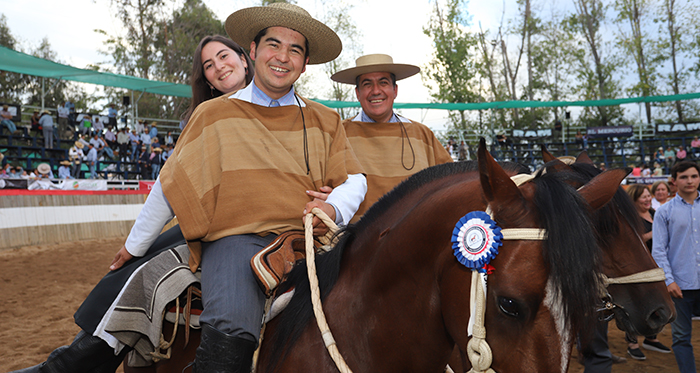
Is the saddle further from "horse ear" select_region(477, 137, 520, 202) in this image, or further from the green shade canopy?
the green shade canopy

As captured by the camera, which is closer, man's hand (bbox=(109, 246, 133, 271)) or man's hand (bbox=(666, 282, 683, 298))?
man's hand (bbox=(109, 246, 133, 271))

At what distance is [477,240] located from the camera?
1209mm

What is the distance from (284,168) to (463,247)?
101 cm

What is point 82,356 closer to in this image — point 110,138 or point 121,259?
point 121,259

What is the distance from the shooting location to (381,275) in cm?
155

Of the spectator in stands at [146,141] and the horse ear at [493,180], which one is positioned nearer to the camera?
the horse ear at [493,180]

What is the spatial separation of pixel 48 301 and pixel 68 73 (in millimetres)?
12562

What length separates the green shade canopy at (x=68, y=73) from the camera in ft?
47.1

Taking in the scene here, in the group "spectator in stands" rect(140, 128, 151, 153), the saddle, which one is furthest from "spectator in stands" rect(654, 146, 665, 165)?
the saddle

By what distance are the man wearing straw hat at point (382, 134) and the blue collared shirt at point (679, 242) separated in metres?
2.62

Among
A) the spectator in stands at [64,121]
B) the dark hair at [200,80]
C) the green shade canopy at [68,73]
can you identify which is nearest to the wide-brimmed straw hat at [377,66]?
the dark hair at [200,80]

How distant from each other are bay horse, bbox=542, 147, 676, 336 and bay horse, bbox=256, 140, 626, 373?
4.23 ft

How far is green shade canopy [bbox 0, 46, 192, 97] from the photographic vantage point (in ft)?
47.1

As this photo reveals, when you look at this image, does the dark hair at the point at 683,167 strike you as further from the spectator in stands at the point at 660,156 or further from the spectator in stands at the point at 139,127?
the spectator in stands at the point at 660,156
